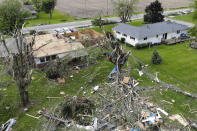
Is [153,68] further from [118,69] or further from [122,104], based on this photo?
[122,104]

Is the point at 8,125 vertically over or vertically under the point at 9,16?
under

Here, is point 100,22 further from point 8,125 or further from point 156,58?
point 8,125

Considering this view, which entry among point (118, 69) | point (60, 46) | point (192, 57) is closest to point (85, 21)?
point (60, 46)

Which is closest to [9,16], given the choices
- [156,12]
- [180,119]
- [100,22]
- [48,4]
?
[100,22]

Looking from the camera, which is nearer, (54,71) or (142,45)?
(54,71)

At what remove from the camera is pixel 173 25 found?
29859mm

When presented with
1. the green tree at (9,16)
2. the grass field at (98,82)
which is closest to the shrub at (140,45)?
the grass field at (98,82)

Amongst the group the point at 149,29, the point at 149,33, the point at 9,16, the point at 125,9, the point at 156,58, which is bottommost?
the point at 156,58

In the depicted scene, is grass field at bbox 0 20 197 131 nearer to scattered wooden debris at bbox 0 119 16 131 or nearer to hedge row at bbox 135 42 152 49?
scattered wooden debris at bbox 0 119 16 131

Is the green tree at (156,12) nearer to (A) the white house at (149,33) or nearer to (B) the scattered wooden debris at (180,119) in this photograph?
(A) the white house at (149,33)

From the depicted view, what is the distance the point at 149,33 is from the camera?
2725 cm

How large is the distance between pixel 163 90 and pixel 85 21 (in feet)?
96.9

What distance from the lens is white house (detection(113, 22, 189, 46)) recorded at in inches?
1062

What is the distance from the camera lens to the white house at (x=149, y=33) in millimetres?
26969
